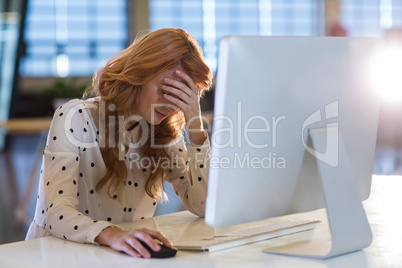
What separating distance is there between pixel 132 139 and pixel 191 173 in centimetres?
20

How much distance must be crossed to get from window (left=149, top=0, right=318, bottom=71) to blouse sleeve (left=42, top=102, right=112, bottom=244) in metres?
8.24

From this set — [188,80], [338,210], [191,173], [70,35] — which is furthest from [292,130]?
[70,35]

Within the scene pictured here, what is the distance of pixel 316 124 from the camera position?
1127mm

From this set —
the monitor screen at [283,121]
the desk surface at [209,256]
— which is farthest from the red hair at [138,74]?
the monitor screen at [283,121]

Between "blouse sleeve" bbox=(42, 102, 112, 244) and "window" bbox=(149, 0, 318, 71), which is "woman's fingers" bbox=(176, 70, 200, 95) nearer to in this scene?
"blouse sleeve" bbox=(42, 102, 112, 244)

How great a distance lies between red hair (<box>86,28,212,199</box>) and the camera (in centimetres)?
154

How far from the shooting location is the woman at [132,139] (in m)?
1.48

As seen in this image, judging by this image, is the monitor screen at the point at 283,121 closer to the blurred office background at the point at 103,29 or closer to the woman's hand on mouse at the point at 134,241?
the woman's hand on mouse at the point at 134,241

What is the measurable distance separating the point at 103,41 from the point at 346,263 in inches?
350

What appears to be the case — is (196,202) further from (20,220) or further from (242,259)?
(20,220)

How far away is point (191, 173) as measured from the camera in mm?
1735

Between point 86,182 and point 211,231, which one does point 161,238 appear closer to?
point 211,231

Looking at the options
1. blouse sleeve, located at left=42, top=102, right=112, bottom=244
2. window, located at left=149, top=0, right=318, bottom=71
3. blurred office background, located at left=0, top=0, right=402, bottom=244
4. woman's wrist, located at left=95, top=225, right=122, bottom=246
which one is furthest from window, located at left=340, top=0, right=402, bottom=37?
woman's wrist, located at left=95, top=225, right=122, bottom=246

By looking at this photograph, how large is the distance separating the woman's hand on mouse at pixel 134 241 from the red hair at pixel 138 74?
45 cm
